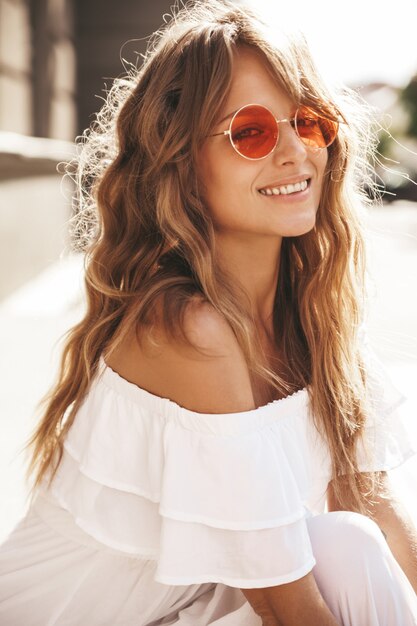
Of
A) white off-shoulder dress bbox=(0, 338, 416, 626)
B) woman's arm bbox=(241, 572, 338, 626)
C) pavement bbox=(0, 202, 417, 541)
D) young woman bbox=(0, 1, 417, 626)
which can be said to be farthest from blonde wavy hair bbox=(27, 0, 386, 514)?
woman's arm bbox=(241, 572, 338, 626)

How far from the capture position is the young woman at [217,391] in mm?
1584

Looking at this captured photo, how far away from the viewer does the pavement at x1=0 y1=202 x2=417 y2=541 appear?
9.59 feet

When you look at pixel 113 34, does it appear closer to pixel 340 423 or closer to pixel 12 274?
pixel 12 274

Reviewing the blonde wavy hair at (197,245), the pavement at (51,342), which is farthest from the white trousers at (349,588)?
the pavement at (51,342)

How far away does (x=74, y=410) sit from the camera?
1.82 metres

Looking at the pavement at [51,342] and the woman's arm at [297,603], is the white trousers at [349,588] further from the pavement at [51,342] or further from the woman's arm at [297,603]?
the pavement at [51,342]

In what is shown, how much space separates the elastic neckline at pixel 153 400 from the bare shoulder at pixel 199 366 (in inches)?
0.5

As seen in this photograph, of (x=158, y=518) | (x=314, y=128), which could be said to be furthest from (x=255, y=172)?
(x=158, y=518)

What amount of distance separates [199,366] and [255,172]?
1.66ft

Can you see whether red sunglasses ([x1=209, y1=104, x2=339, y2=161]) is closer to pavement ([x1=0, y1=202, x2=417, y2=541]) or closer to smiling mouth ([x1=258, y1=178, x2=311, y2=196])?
smiling mouth ([x1=258, y1=178, x2=311, y2=196])

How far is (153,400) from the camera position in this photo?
163 cm

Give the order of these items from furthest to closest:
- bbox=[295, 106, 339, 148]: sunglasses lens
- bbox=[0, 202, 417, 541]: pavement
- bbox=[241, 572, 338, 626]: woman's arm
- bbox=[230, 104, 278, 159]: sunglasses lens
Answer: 1. bbox=[0, 202, 417, 541]: pavement
2. bbox=[295, 106, 339, 148]: sunglasses lens
3. bbox=[230, 104, 278, 159]: sunglasses lens
4. bbox=[241, 572, 338, 626]: woman's arm

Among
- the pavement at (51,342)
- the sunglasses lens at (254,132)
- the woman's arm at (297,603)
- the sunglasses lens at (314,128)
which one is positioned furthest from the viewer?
the pavement at (51,342)

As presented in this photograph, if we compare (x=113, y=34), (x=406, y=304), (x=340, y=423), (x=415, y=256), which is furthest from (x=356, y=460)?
(x=113, y=34)
